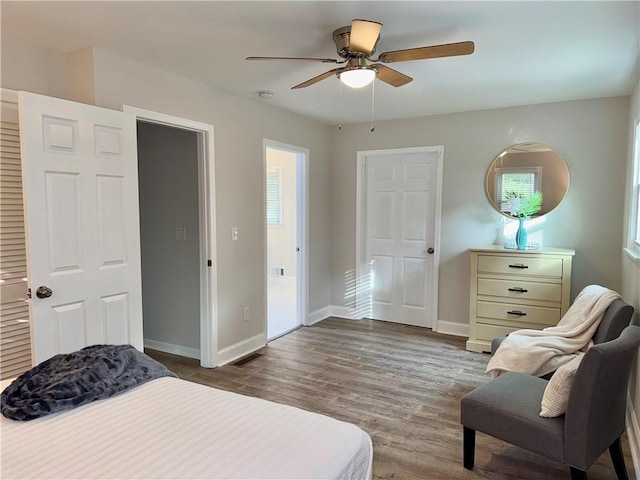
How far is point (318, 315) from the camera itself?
5246 millimetres

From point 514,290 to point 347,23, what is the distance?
9.39 feet

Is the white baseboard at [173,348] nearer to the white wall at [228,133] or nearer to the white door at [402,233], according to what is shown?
the white wall at [228,133]

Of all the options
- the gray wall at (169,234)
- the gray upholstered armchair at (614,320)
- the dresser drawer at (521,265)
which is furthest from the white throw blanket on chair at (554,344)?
the gray wall at (169,234)

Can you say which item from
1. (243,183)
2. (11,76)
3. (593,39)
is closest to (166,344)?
(243,183)

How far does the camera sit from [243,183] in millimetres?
3926

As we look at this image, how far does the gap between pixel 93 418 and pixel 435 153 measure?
420 centimetres

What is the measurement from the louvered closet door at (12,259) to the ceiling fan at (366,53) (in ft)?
5.07

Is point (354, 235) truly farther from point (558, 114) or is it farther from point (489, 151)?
point (558, 114)

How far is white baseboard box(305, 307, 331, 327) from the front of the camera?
5055 millimetres

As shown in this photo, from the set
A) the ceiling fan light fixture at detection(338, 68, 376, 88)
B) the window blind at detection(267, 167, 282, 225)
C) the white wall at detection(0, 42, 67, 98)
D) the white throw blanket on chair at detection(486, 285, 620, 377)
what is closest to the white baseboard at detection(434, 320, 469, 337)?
the white throw blanket on chair at detection(486, 285, 620, 377)

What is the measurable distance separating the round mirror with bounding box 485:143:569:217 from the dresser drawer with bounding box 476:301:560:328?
0.97 metres

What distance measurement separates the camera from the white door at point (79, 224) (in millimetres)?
2326

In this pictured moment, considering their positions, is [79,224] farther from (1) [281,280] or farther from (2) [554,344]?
(1) [281,280]

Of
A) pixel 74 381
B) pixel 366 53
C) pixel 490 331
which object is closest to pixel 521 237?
pixel 490 331
